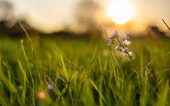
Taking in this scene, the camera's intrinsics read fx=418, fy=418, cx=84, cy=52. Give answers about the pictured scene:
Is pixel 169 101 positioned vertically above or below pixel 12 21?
below

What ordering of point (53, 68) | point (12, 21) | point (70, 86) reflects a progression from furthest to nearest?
1. point (12, 21)
2. point (53, 68)
3. point (70, 86)

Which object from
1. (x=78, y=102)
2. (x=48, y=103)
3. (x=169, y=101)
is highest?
(x=48, y=103)

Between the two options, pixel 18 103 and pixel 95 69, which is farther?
pixel 95 69

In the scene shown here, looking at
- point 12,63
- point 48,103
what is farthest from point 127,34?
point 12,63

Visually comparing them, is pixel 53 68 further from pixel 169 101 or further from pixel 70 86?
pixel 169 101

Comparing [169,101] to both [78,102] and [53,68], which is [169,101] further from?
[53,68]

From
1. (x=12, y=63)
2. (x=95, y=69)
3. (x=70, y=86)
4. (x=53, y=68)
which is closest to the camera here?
(x=70, y=86)
